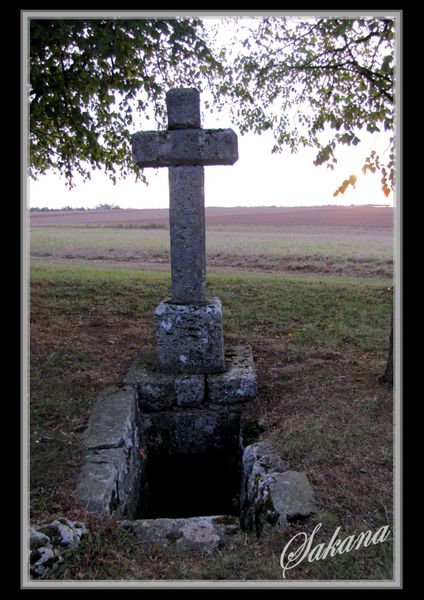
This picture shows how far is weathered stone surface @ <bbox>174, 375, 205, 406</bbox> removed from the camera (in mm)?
5676

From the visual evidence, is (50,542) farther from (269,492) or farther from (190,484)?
(190,484)

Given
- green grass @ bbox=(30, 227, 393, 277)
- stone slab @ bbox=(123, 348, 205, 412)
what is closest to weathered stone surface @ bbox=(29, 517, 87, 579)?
stone slab @ bbox=(123, 348, 205, 412)

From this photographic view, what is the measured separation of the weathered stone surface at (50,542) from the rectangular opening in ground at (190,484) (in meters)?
2.16

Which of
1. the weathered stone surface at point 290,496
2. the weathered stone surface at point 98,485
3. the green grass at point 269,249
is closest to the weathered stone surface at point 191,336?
the weathered stone surface at point 98,485

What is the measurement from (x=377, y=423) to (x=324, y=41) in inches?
214

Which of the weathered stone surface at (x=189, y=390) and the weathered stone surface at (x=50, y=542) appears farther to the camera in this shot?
the weathered stone surface at (x=189, y=390)

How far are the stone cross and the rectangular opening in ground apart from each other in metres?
2.20

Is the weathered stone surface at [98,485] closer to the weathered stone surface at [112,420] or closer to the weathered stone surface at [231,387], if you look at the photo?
the weathered stone surface at [112,420]

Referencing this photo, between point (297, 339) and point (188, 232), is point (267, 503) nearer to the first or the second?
point (188, 232)

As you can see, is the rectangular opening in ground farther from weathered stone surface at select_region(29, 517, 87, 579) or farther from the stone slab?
weathered stone surface at select_region(29, 517, 87, 579)

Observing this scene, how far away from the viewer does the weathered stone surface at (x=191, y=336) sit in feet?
19.0

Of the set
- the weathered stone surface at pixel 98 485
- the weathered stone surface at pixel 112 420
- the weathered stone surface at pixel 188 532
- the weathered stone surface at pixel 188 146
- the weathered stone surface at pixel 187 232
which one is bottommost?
the weathered stone surface at pixel 188 532

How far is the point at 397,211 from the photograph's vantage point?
3465 millimetres

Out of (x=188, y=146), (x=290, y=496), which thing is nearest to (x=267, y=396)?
(x=290, y=496)
